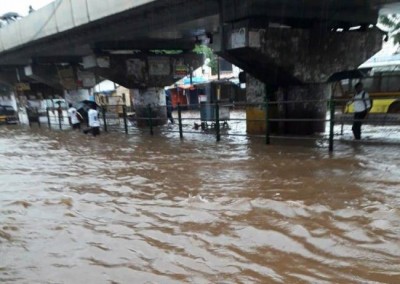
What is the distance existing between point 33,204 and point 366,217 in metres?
4.68

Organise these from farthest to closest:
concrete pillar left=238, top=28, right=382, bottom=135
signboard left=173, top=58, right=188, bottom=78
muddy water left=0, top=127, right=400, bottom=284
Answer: signboard left=173, top=58, right=188, bottom=78, concrete pillar left=238, top=28, right=382, bottom=135, muddy water left=0, top=127, right=400, bottom=284

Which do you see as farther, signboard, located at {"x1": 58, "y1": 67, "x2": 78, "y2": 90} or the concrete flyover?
signboard, located at {"x1": 58, "y1": 67, "x2": 78, "y2": 90}

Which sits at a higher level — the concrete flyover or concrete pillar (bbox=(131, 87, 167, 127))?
the concrete flyover

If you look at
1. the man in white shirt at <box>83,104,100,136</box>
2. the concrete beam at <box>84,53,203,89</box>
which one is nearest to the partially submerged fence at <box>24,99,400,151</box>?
the man in white shirt at <box>83,104,100,136</box>

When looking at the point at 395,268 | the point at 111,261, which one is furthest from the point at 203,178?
the point at 395,268

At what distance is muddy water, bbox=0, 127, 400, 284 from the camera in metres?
3.25

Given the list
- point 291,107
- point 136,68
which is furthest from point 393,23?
point 136,68

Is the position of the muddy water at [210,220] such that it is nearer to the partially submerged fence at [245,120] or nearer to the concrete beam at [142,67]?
the partially submerged fence at [245,120]

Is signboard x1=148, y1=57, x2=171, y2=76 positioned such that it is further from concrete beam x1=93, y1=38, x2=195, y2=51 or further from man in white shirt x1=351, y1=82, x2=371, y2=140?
man in white shirt x1=351, y1=82, x2=371, y2=140

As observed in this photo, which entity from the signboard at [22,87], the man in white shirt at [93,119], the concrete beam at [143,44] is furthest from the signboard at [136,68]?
the signboard at [22,87]

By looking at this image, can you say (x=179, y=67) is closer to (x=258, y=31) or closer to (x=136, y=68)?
(x=136, y=68)

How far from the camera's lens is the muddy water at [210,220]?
3248mm

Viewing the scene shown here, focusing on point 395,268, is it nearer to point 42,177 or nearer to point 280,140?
point 42,177

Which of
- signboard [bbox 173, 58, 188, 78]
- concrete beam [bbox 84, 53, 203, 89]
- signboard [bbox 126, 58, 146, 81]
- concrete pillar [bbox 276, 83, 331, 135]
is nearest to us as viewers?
concrete pillar [bbox 276, 83, 331, 135]
